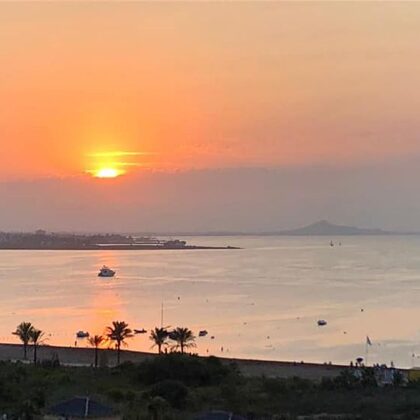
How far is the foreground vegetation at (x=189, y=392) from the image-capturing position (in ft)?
50.5

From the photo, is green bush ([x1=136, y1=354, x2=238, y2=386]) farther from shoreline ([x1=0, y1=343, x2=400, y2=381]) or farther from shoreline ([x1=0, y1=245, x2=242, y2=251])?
shoreline ([x1=0, y1=245, x2=242, y2=251])

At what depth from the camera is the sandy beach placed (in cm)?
2428

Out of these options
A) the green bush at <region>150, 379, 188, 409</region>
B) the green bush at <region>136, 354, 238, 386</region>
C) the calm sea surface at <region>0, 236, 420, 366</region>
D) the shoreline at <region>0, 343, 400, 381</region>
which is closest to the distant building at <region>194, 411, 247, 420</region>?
the green bush at <region>150, 379, 188, 409</region>

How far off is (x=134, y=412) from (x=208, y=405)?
1955 mm

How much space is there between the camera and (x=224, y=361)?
87.9 ft

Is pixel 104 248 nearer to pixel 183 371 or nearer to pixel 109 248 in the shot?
pixel 109 248

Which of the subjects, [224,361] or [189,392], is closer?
[189,392]

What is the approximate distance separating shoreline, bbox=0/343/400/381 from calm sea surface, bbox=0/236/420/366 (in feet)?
13.0

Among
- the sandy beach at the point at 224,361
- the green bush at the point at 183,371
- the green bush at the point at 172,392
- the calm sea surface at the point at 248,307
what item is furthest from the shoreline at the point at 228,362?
the green bush at the point at 172,392

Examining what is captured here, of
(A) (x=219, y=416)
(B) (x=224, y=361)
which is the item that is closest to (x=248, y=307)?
(B) (x=224, y=361)

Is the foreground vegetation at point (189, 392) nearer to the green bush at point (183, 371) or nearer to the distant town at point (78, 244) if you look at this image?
the green bush at point (183, 371)

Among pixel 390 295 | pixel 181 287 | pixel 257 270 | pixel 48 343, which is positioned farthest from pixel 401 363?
pixel 257 270

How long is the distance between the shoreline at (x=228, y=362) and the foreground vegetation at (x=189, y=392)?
2.93 meters

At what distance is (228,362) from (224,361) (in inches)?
18.6
